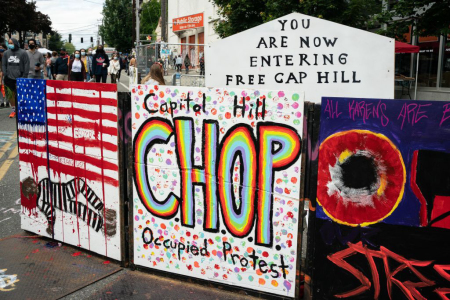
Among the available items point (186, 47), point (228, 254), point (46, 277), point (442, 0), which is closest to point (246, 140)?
point (228, 254)

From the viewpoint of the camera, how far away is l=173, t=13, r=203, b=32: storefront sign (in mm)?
39500

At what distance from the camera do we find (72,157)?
4.47 metres

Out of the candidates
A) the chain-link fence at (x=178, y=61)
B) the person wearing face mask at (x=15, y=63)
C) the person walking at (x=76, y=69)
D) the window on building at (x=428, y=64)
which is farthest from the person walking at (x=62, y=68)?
the window on building at (x=428, y=64)

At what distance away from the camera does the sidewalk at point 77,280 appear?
12.2ft

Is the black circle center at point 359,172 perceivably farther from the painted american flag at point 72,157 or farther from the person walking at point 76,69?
the person walking at point 76,69

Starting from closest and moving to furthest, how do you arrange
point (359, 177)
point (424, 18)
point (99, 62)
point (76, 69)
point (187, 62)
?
point (359, 177) → point (424, 18) → point (187, 62) → point (76, 69) → point (99, 62)

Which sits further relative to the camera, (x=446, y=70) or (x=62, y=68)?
(x=62, y=68)

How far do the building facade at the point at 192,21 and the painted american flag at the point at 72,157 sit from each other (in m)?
28.5

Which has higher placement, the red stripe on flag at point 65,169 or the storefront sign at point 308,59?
the storefront sign at point 308,59

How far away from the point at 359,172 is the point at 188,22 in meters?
40.7

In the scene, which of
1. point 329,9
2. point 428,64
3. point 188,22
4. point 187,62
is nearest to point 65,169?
point 329,9

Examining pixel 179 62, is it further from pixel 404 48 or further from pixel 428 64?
pixel 428 64

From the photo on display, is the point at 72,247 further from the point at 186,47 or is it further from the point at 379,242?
the point at 186,47

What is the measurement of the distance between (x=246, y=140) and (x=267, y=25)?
117cm
